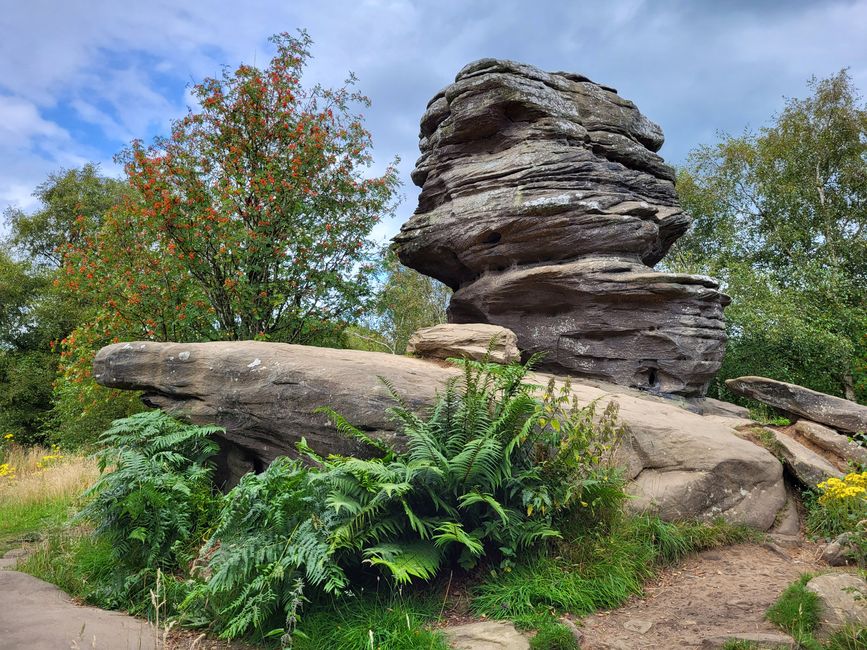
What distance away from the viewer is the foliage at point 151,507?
19.4ft

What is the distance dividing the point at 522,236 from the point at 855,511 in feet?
22.3

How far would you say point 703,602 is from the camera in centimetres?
496

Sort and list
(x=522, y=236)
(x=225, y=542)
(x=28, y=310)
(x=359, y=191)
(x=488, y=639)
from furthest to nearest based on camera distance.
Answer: (x=28, y=310), (x=359, y=191), (x=522, y=236), (x=225, y=542), (x=488, y=639)

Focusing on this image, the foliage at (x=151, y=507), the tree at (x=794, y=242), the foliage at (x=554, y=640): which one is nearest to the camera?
the foliage at (x=554, y=640)

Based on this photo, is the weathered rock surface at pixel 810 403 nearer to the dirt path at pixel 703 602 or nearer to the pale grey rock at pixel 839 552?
the dirt path at pixel 703 602

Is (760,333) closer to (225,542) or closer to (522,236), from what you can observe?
(522,236)

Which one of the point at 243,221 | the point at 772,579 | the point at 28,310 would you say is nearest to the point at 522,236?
the point at 243,221

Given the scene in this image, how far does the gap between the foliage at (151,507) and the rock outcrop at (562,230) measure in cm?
663

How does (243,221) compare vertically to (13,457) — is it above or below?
above

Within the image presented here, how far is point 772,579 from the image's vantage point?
5.46 metres

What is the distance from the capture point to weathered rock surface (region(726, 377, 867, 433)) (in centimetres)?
888

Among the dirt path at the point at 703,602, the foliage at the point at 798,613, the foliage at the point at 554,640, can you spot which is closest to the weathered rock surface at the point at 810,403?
the dirt path at the point at 703,602

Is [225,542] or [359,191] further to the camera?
[359,191]

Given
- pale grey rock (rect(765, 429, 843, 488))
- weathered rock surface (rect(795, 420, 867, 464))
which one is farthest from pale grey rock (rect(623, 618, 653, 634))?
weathered rock surface (rect(795, 420, 867, 464))
